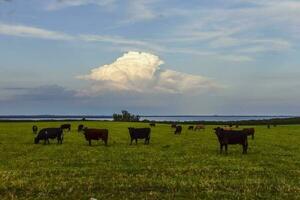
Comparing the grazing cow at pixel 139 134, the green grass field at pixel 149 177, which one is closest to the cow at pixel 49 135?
the grazing cow at pixel 139 134

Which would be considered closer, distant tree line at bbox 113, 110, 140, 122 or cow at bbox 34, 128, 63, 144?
cow at bbox 34, 128, 63, 144

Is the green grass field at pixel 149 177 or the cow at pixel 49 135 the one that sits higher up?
the cow at pixel 49 135

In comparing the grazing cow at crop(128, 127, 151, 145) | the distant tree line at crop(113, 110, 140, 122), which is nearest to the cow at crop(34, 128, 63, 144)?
the grazing cow at crop(128, 127, 151, 145)

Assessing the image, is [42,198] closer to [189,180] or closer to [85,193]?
[85,193]

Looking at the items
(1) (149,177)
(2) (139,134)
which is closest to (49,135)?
(2) (139,134)

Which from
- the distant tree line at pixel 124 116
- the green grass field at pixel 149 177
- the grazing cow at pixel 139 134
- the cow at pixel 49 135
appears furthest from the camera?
the distant tree line at pixel 124 116

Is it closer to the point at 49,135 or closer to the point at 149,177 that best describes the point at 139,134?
the point at 49,135

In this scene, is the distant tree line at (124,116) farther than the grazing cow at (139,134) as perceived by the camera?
Yes

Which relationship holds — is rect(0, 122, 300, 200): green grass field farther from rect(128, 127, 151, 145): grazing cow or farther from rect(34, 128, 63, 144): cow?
rect(34, 128, 63, 144): cow

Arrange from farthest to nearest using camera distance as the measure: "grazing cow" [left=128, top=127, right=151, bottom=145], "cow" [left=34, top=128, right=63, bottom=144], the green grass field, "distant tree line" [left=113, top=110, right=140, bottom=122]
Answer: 1. "distant tree line" [left=113, top=110, right=140, bottom=122]
2. "cow" [left=34, top=128, right=63, bottom=144]
3. "grazing cow" [left=128, top=127, right=151, bottom=145]
4. the green grass field

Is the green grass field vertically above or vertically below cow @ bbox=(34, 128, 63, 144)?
below

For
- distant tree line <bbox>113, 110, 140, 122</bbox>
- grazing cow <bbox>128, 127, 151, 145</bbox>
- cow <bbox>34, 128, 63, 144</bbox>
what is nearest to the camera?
grazing cow <bbox>128, 127, 151, 145</bbox>

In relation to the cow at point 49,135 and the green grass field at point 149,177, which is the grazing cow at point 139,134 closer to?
the cow at point 49,135

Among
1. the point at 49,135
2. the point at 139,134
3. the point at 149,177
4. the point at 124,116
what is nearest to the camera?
the point at 149,177
